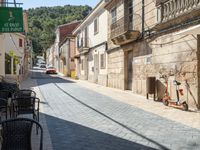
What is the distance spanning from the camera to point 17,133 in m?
4.48

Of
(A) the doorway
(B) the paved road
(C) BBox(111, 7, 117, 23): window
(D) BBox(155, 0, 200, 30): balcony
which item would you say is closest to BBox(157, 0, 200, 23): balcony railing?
(D) BBox(155, 0, 200, 30): balcony

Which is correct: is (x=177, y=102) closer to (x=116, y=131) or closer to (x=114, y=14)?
(x=116, y=131)

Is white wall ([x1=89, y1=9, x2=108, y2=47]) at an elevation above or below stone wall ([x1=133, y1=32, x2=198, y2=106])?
above

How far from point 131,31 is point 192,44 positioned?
6.68 meters

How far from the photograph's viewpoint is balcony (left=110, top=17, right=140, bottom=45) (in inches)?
734

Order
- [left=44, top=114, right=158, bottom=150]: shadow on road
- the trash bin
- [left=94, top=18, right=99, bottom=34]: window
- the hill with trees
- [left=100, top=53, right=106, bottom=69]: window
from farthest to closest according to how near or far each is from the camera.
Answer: the hill with trees < [left=94, top=18, right=99, bottom=34]: window < [left=100, top=53, right=106, bottom=69]: window < the trash bin < [left=44, top=114, right=158, bottom=150]: shadow on road

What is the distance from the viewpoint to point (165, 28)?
14.6 metres

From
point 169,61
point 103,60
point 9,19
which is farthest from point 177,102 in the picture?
point 103,60

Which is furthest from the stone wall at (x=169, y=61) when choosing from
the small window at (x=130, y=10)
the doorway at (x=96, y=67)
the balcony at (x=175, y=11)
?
the doorway at (x=96, y=67)

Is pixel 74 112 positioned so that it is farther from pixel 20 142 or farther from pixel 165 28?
pixel 20 142

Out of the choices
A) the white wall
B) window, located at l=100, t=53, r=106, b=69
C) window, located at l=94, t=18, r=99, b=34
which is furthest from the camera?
window, located at l=94, t=18, r=99, b=34

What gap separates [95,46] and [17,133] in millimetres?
26184

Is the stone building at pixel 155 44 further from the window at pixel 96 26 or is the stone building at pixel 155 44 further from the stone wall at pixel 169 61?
the window at pixel 96 26

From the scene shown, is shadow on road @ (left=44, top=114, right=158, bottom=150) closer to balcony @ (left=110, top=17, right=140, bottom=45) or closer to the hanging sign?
the hanging sign
